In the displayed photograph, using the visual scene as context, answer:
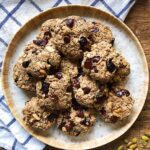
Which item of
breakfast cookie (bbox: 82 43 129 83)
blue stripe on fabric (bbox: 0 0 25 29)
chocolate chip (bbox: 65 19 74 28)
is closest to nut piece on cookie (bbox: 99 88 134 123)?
breakfast cookie (bbox: 82 43 129 83)

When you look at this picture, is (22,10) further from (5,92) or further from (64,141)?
(64,141)

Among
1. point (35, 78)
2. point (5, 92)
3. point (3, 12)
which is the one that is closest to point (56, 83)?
point (35, 78)

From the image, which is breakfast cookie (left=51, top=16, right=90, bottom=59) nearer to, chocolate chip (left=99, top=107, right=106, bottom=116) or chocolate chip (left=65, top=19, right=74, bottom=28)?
chocolate chip (left=65, top=19, right=74, bottom=28)

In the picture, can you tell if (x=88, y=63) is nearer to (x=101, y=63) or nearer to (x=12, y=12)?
(x=101, y=63)

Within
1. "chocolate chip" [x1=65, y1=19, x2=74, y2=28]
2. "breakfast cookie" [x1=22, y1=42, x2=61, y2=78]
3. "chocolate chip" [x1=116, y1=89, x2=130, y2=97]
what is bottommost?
"chocolate chip" [x1=116, y1=89, x2=130, y2=97]

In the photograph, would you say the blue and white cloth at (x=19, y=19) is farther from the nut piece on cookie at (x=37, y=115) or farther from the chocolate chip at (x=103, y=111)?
the chocolate chip at (x=103, y=111)
